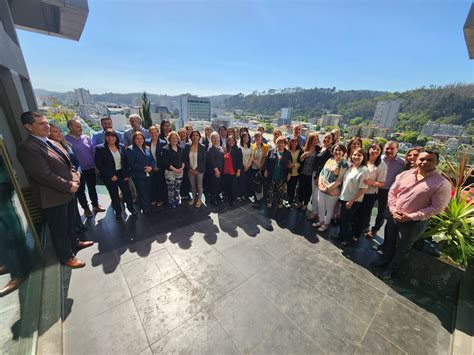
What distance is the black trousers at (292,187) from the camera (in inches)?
153

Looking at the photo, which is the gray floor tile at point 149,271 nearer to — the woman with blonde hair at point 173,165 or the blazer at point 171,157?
the woman with blonde hair at point 173,165

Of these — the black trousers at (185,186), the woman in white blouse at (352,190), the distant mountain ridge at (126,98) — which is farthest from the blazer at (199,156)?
the distant mountain ridge at (126,98)

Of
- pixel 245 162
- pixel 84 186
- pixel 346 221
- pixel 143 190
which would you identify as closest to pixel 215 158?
pixel 245 162

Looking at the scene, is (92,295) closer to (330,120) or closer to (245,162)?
(245,162)

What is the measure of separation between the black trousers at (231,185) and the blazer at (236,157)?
23 cm

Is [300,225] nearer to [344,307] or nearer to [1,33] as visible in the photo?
[344,307]

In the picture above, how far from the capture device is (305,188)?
12.8 ft

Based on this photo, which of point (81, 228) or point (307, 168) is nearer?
point (81, 228)

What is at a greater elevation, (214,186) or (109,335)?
(214,186)

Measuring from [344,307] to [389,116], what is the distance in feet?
210

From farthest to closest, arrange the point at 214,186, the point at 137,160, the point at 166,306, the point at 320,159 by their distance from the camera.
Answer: the point at 214,186, the point at 320,159, the point at 137,160, the point at 166,306

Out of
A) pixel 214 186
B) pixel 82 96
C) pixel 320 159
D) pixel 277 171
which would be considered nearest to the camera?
pixel 320 159

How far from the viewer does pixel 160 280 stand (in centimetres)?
217

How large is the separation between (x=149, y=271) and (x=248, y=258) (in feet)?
4.31
